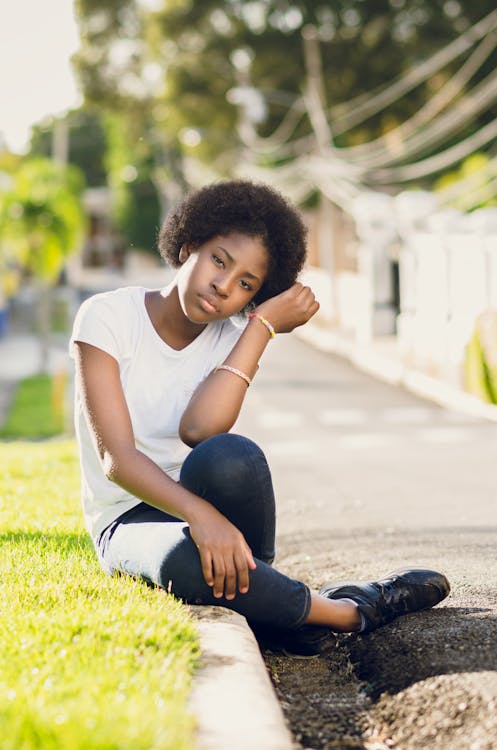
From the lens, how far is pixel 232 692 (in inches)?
111

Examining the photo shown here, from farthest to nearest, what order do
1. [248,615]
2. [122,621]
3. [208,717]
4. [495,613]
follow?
[495,613] → [248,615] → [122,621] → [208,717]

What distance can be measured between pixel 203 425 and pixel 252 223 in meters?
0.66

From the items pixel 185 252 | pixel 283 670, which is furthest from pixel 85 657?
pixel 185 252

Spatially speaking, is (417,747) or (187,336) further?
(187,336)

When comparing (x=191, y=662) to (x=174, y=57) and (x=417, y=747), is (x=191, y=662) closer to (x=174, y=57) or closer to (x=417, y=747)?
(x=417, y=747)

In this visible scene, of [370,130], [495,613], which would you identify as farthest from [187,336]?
[370,130]

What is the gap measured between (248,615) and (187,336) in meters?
0.94

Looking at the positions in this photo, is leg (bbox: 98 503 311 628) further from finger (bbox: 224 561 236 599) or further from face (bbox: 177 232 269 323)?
face (bbox: 177 232 269 323)

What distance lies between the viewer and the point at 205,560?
131 inches

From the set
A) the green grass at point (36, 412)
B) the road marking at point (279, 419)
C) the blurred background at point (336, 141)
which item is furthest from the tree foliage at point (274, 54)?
the road marking at point (279, 419)

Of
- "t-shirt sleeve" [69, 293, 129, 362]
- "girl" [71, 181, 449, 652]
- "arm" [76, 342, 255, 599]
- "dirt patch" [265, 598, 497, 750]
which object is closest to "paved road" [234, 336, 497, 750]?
"dirt patch" [265, 598, 497, 750]

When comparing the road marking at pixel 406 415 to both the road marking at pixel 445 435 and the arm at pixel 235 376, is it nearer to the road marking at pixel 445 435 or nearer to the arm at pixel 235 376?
the road marking at pixel 445 435

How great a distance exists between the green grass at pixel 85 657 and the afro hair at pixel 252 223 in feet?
3.57

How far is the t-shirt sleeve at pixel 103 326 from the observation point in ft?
12.1
